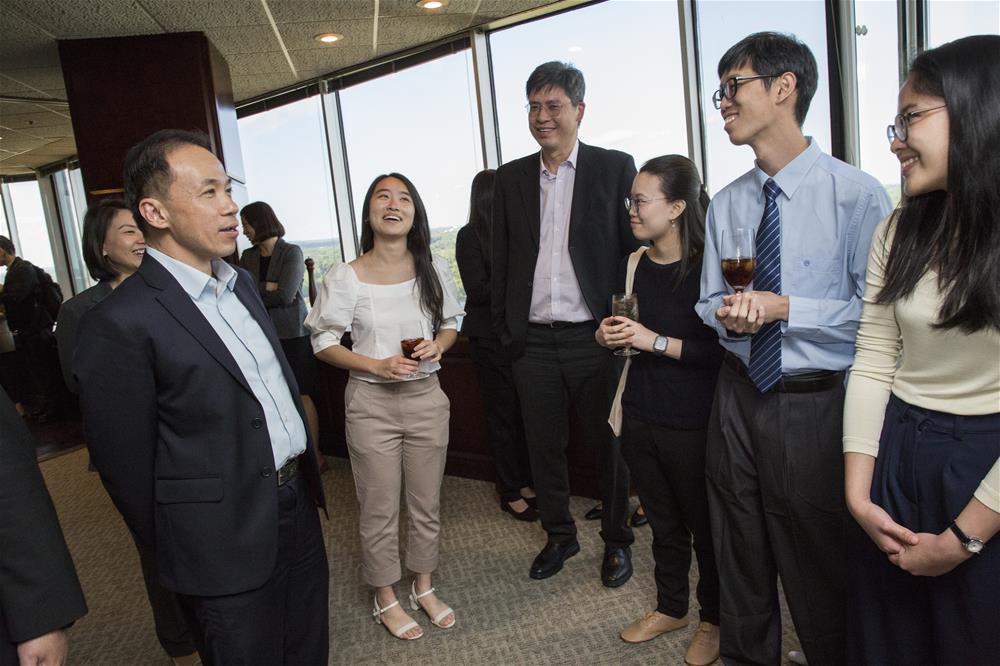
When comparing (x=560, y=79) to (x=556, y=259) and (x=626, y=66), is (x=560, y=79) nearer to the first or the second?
(x=556, y=259)

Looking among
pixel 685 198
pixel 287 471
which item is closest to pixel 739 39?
pixel 685 198

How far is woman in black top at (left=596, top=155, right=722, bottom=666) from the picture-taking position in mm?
2064

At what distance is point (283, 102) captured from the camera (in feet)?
23.7

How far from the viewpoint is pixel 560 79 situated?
2.55 meters

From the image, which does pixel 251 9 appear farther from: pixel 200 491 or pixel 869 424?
pixel 869 424

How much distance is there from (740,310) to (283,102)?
22.5 feet

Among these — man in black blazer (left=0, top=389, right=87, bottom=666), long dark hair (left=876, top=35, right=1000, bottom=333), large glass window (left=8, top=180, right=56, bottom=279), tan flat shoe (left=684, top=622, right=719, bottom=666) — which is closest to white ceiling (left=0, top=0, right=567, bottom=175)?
man in black blazer (left=0, top=389, right=87, bottom=666)

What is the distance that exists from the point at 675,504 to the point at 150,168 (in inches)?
73.0

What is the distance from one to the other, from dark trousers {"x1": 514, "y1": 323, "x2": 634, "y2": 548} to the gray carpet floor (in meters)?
0.29

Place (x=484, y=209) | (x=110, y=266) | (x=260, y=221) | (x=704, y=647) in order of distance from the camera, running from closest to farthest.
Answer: (x=704, y=647) → (x=110, y=266) → (x=484, y=209) → (x=260, y=221)

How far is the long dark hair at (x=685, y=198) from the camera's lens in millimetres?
2105

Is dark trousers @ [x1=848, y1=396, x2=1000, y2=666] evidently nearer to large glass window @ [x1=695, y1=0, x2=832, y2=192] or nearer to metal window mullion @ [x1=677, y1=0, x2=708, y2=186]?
large glass window @ [x1=695, y1=0, x2=832, y2=192]

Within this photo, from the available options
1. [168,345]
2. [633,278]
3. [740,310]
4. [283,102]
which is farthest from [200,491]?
[283,102]

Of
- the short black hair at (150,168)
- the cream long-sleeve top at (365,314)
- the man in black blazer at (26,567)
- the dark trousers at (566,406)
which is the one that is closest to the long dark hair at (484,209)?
the dark trousers at (566,406)
